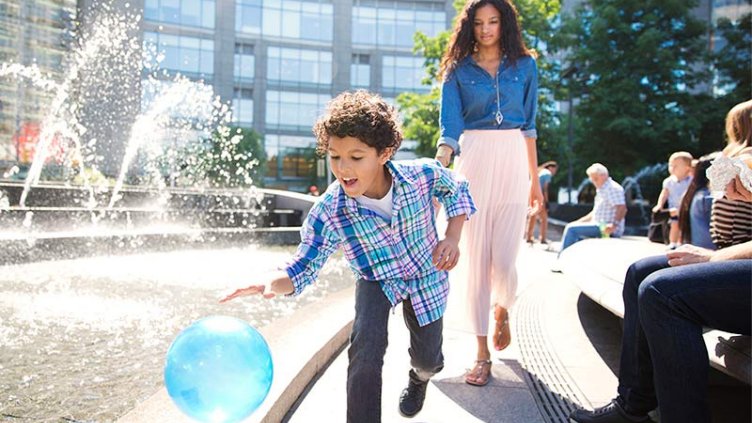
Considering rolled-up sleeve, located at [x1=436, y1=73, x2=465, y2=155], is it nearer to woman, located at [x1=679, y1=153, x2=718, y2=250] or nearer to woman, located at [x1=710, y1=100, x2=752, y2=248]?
woman, located at [x1=710, y1=100, x2=752, y2=248]

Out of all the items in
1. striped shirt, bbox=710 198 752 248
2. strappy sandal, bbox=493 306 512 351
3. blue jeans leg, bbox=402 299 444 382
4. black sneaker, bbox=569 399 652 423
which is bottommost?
black sneaker, bbox=569 399 652 423

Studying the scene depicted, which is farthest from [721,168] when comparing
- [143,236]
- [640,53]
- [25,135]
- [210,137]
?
[210,137]

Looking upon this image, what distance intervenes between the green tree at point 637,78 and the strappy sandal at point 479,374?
22.9m

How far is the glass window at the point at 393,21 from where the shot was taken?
52.0m

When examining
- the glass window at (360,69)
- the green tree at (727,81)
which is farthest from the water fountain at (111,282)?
the glass window at (360,69)

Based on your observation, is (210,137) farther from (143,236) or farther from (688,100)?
(143,236)

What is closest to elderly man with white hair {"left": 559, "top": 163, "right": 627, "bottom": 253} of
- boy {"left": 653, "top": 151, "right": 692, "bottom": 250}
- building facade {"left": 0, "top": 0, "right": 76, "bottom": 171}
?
boy {"left": 653, "top": 151, "right": 692, "bottom": 250}

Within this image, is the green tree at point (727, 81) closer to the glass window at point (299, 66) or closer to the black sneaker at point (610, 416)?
the black sneaker at point (610, 416)

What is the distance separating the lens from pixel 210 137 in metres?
47.4

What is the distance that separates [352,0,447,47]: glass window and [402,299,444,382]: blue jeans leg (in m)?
51.8

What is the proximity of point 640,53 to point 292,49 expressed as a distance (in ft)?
107

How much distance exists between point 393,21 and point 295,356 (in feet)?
170

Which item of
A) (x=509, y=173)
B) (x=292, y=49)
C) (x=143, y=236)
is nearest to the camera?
(x=509, y=173)

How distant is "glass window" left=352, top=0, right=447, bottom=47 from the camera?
52031mm
